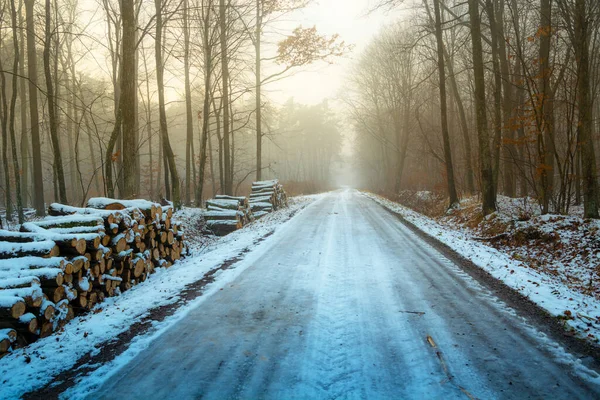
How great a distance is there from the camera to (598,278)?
253 inches

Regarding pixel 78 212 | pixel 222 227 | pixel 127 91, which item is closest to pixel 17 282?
pixel 78 212

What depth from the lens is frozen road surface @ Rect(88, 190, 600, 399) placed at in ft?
9.79

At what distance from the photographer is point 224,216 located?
13406mm

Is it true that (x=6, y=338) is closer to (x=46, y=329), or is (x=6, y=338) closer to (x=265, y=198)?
(x=46, y=329)

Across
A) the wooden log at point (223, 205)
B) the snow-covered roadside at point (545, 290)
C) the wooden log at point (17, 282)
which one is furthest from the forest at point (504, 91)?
the wooden log at point (17, 282)

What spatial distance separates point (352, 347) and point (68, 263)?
3827mm

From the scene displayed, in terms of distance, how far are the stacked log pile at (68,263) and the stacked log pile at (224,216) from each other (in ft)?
19.3

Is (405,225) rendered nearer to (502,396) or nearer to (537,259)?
(537,259)

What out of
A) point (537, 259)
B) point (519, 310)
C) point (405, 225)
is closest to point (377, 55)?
point (405, 225)

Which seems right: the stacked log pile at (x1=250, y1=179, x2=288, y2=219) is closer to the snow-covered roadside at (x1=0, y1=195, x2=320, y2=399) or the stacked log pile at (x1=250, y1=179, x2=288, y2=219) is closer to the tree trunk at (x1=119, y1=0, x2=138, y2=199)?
the tree trunk at (x1=119, y1=0, x2=138, y2=199)

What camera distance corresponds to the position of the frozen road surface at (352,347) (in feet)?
9.79

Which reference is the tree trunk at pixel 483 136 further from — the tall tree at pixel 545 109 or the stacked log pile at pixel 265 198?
the stacked log pile at pixel 265 198

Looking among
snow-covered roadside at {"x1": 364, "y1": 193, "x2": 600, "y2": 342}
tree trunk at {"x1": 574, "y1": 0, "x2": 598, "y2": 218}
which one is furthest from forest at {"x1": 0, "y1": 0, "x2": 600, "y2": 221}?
snow-covered roadside at {"x1": 364, "y1": 193, "x2": 600, "y2": 342}

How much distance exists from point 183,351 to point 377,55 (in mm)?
32567
